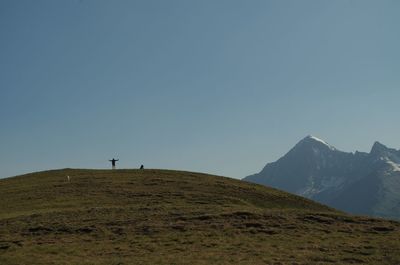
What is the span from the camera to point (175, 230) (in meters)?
42.8

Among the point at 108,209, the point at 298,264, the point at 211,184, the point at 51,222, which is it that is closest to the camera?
the point at 298,264

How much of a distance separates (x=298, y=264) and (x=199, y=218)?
1646 cm

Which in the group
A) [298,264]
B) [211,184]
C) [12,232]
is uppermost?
[211,184]

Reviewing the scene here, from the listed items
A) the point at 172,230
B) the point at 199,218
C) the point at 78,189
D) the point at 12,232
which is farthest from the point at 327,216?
the point at 78,189

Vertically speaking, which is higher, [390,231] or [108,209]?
[108,209]

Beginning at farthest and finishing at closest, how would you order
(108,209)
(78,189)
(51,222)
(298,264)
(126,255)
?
(78,189) < (108,209) < (51,222) < (126,255) < (298,264)

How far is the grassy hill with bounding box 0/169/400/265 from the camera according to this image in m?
34.6

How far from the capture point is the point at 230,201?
62656 mm

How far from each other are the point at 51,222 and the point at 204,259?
65.4ft

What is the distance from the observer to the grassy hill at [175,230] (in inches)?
1363

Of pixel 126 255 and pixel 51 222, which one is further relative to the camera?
pixel 51 222

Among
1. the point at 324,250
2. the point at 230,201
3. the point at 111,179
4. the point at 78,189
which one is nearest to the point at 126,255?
the point at 324,250

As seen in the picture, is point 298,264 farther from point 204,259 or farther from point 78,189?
point 78,189

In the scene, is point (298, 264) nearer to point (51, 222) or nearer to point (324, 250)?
point (324, 250)
